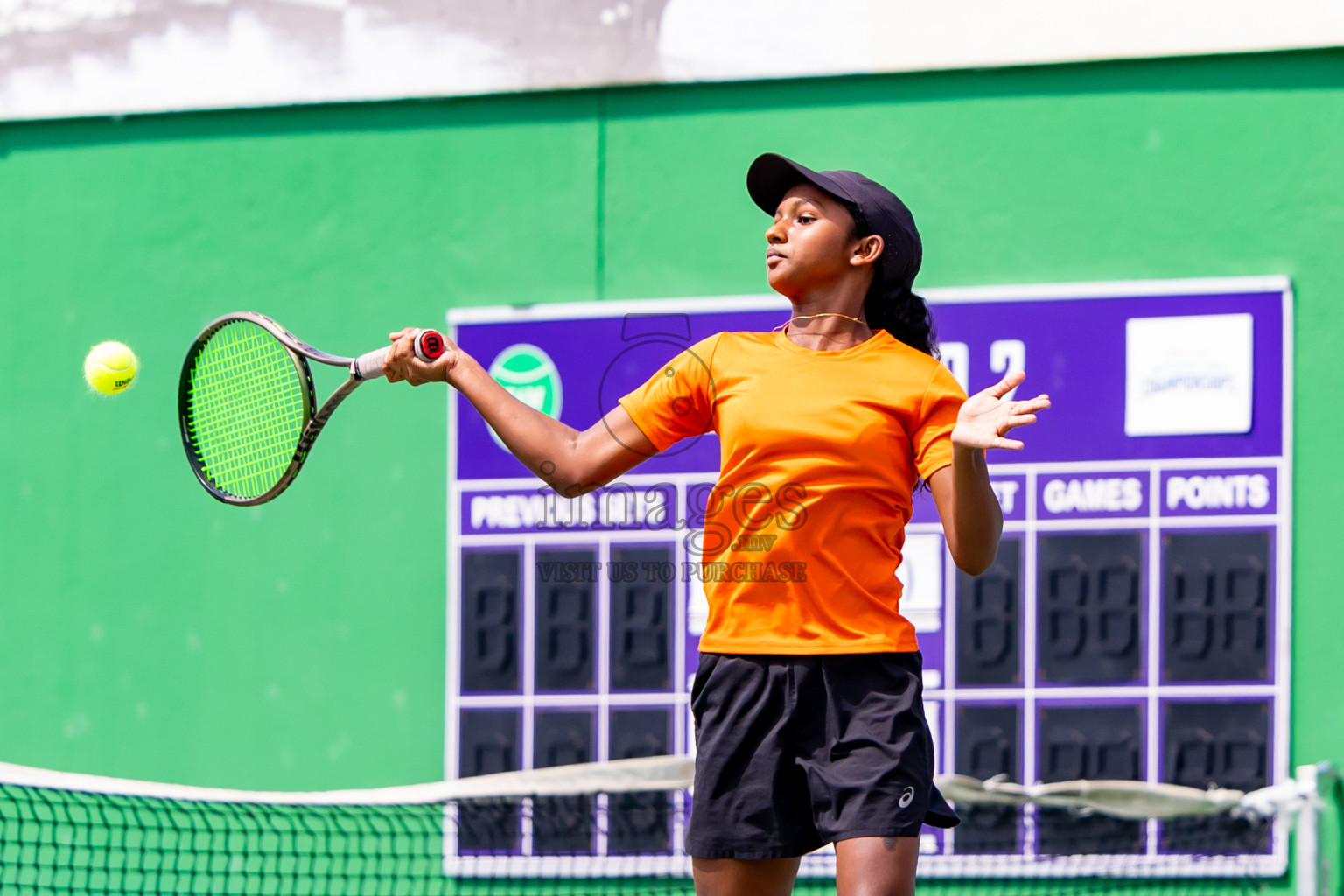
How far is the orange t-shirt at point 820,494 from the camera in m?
2.37

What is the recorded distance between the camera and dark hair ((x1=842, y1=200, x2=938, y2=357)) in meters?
2.65

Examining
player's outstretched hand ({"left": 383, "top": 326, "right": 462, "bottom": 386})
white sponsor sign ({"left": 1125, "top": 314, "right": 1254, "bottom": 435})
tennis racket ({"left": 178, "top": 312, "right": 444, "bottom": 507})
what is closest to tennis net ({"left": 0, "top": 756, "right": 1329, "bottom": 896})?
white sponsor sign ({"left": 1125, "top": 314, "right": 1254, "bottom": 435})

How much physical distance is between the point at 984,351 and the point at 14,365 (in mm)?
3794

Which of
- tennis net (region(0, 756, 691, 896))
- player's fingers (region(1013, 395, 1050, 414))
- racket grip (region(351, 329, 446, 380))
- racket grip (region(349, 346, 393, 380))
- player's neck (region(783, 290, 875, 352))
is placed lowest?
tennis net (region(0, 756, 691, 896))

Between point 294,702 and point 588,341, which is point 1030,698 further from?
point 294,702

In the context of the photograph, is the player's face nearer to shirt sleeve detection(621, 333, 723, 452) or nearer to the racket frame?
shirt sleeve detection(621, 333, 723, 452)

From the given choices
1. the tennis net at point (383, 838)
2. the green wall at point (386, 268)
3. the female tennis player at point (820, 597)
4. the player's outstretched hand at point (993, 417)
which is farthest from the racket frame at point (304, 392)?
the green wall at point (386, 268)

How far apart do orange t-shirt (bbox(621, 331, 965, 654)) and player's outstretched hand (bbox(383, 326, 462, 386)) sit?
0.48m

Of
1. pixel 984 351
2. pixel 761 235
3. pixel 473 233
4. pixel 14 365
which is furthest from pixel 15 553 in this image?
pixel 984 351

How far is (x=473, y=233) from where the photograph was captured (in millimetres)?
5602

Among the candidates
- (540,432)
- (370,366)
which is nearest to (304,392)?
(370,366)

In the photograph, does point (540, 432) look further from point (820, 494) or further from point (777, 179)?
point (777, 179)

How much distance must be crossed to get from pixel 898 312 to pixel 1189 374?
249 centimetres

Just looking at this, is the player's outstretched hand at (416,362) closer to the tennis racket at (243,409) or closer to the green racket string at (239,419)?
the tennis racket at (243,409)
